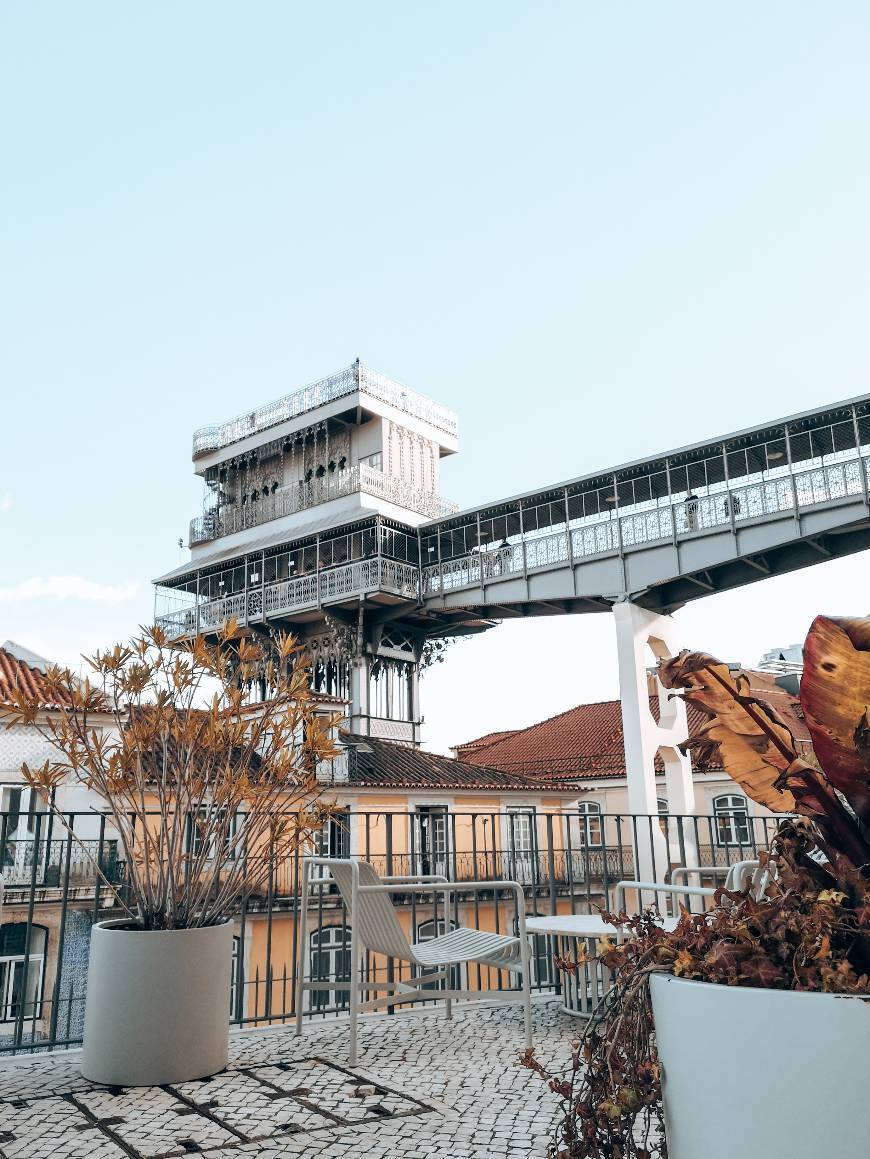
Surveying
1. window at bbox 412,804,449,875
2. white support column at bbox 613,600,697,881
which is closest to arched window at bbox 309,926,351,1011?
window at bbox 412,804,449,875

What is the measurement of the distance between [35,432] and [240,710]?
9.89 meters

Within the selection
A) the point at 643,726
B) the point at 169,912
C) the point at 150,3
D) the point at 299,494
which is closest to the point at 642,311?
the point at 150,3

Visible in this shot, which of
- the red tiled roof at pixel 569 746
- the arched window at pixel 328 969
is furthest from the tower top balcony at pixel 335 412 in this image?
the arched window at pixel 328 969

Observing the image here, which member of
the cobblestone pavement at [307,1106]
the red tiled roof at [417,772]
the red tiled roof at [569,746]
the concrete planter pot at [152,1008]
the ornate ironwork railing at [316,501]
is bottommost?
the cobblestone pavement at [307,1106]

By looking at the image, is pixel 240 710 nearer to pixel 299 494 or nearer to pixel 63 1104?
pixel 63 1104

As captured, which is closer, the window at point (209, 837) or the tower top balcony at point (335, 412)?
the window at point (209, 837)

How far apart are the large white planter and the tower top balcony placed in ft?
102

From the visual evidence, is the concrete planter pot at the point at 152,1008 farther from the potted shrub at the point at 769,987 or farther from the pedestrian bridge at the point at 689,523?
the pedestrian bridge at the point at 689,523

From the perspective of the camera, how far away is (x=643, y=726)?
66.3ft

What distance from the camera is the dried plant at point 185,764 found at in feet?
14.0

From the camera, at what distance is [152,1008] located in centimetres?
393

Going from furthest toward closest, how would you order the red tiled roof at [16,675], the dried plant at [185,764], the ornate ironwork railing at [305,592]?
1. the ornate ironwork railing at [305,592]
2. the red tiled roof at [16,675]
3. the dried plant at [185,764]

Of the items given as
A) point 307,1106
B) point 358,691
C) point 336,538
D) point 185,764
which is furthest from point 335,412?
point 307,1106

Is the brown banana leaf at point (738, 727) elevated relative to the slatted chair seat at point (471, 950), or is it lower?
elevated
